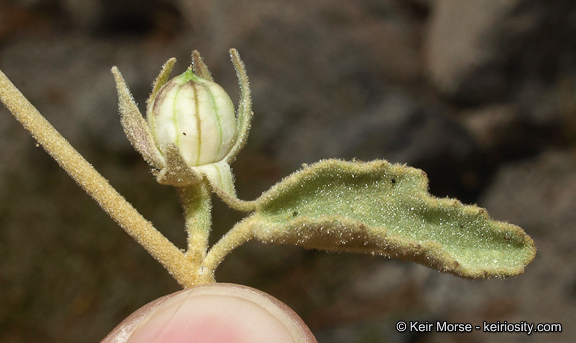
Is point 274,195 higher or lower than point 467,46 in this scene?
lower

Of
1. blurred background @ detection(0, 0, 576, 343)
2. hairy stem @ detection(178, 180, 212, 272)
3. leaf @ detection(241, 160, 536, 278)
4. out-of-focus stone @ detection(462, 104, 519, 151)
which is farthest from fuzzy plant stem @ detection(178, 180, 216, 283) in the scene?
out-of-focus stone @ detection(462, 104, 519, 151)

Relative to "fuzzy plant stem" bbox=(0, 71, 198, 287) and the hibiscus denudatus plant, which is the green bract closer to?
the hibiscus denudatus plant

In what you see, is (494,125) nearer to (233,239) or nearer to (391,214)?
(391,214)

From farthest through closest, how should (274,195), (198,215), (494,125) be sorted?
(494,125) → (198,215) → (274,195)

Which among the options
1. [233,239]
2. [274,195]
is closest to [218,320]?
[233,239]

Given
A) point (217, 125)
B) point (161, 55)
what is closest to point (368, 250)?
point (217, 125)
